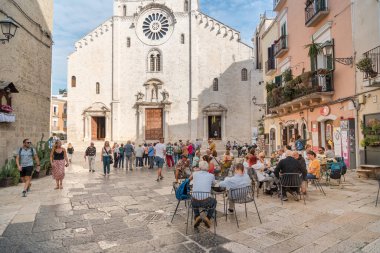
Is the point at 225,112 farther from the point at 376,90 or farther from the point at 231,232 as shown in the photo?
the point at 231,232

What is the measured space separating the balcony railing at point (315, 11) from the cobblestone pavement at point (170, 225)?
7.97 m

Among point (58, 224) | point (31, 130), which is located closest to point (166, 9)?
point (31, 130)

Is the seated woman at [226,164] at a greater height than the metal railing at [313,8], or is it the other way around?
→ the metal railing at [313,8]

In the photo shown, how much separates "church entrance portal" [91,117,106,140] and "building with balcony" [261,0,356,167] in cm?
1954

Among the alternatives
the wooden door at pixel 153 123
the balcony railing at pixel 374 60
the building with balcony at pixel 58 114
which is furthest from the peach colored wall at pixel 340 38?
the building with balcony at pixel 58 114

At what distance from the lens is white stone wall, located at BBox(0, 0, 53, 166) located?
37.4ft

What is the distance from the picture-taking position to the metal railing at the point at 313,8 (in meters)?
12.8

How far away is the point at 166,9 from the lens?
31.3m

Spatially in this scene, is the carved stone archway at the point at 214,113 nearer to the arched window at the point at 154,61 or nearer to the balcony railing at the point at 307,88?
the arched window at the point at 154,61

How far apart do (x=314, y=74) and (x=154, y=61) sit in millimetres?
21160

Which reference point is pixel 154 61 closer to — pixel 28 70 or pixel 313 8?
pixel 28 70

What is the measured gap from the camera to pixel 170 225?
18.6 ft

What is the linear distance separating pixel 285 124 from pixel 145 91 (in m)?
17.4

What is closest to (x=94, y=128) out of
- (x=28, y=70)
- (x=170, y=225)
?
(x=28, y=70)
